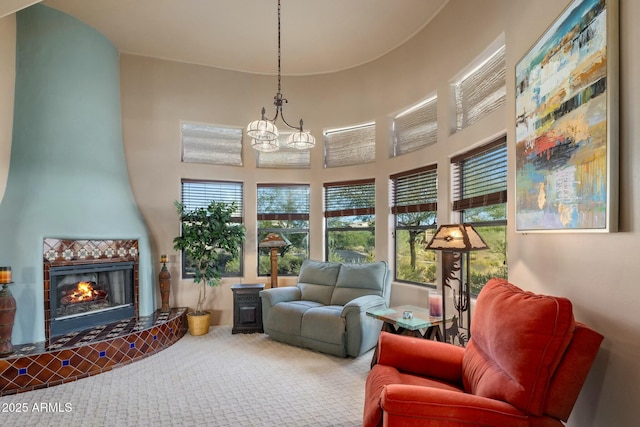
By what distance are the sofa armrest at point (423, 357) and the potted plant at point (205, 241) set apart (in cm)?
296

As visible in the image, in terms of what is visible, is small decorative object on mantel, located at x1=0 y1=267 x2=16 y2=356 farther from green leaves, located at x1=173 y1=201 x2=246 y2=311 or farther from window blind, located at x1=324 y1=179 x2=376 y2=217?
window blind, located at x1=324 y1=179 x2=376 y2=217

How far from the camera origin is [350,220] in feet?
16.9

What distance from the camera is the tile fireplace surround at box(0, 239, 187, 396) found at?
9.83ft

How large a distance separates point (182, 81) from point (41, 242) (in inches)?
113

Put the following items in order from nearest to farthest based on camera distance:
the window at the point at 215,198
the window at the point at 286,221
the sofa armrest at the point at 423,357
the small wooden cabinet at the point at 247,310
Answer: the sofa armrest at the point at 423,357, the small wooden cabinet at the point at 247,310, the window at the point at 215,198, the window at the point at 286,221

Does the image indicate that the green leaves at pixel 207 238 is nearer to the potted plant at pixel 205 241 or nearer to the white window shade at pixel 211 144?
the potted plant at pixel 205 241

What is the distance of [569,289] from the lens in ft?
5.77

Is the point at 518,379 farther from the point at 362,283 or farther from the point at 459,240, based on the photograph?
the point at 362,283

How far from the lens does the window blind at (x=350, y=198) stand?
4.95m

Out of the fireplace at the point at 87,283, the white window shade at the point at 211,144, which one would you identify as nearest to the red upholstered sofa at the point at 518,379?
the fireplace at the point at 87,283

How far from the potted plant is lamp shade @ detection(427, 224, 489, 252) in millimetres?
2866

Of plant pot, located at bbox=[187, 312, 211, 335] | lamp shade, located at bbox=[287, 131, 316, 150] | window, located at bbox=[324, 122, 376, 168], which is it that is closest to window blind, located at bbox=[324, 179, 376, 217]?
window, located at bbox=[324, 122, 376, 168]

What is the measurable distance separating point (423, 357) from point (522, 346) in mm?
820

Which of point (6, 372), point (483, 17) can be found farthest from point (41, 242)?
point (483, 17)
